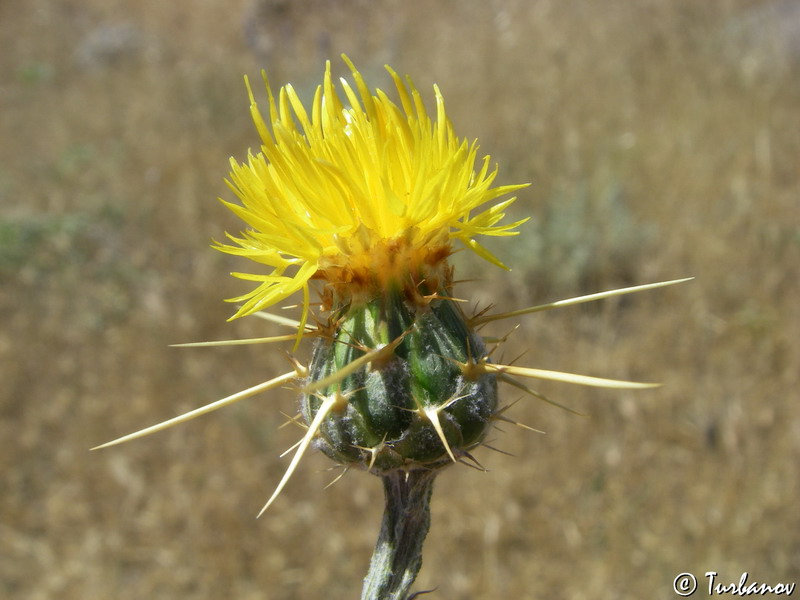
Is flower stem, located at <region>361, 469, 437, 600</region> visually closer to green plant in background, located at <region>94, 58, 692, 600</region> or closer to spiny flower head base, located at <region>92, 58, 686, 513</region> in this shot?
green plant in background, located at <region>94, 58, 692, 600</region>

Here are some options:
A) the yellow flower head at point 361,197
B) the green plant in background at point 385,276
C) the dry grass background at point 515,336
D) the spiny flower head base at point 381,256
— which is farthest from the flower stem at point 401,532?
the dry grass background at point 515,336

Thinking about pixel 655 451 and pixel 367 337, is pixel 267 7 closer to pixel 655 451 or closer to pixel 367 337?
pixel 655 451

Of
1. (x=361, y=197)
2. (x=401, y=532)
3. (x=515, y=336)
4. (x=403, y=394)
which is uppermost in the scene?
(x=361, y=197)

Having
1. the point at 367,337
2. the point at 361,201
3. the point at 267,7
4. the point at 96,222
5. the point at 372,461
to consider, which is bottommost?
the point at 96,222

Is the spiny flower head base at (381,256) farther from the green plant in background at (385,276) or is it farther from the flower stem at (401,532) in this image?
the flower stem at (401,532)

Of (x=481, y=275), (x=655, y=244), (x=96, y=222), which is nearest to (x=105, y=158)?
(x=96, y=222)

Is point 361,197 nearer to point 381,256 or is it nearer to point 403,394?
point 381,256

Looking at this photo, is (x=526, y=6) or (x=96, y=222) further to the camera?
(x=526, y=6)

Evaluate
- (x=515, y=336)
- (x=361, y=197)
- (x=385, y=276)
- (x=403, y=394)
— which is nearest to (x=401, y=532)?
(x=403, y=394)
